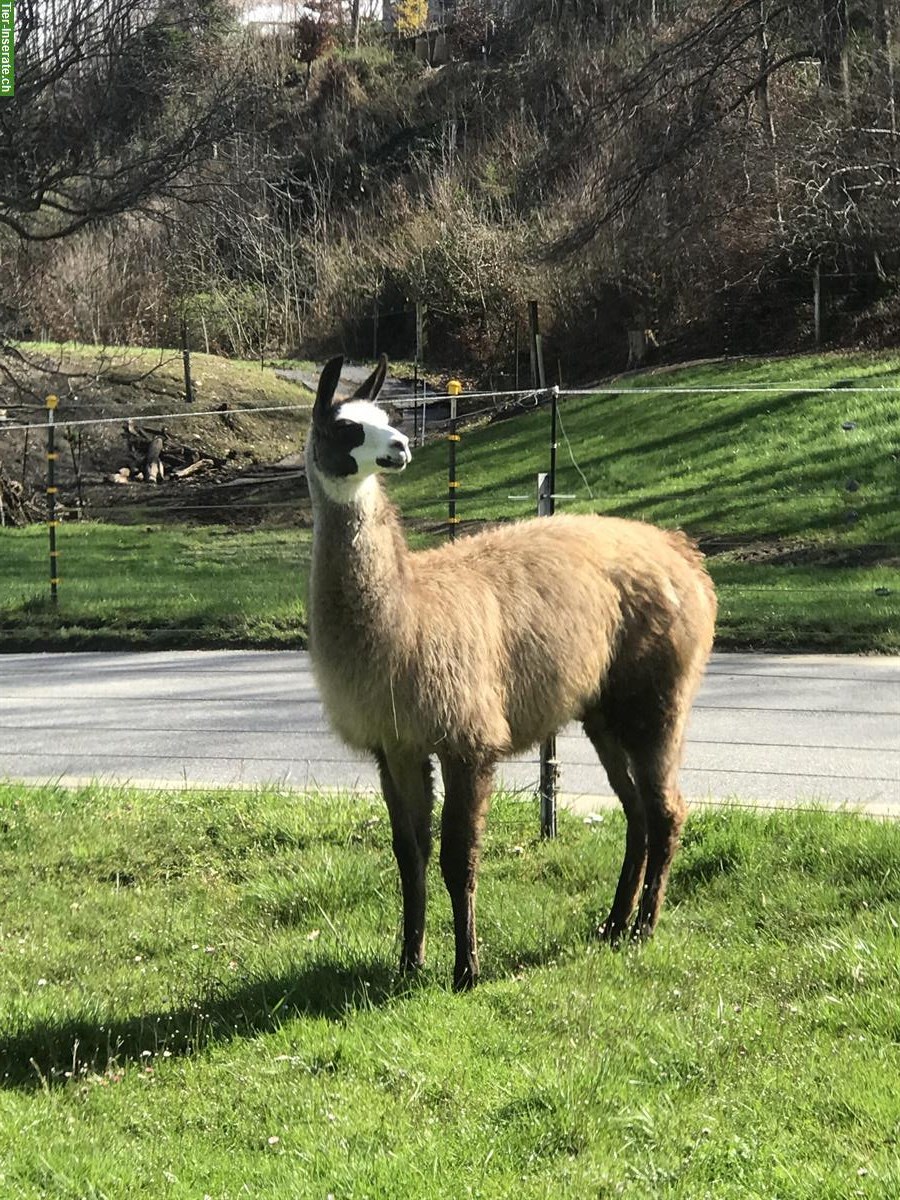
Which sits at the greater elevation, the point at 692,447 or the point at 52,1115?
the point at 692,447

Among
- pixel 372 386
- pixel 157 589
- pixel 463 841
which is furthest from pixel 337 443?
pixel 157 589

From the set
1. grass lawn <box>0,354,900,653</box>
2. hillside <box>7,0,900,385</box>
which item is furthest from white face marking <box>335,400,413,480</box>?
hillside <box>7,0,900,385</box>

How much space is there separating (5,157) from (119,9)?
2641mm

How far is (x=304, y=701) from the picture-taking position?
9.84 metres

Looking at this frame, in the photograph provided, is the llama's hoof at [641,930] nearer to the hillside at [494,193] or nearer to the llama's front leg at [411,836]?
the llama's front leg at [411,836]

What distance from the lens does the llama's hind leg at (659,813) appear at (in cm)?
507

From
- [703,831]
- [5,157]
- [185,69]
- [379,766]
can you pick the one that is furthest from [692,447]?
[379,766]

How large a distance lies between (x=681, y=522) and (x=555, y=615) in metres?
12.0

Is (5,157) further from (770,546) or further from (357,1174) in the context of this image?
(357,1174)

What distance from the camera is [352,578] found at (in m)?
4.35

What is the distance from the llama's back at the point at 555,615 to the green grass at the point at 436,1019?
926 millimetres

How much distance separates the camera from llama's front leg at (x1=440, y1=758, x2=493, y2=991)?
4504 mm

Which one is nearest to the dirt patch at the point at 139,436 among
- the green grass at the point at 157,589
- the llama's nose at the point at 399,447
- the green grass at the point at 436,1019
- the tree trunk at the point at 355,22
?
the green grass at the point at 157,589

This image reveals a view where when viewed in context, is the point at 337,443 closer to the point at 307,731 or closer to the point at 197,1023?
the point at 197,1023
